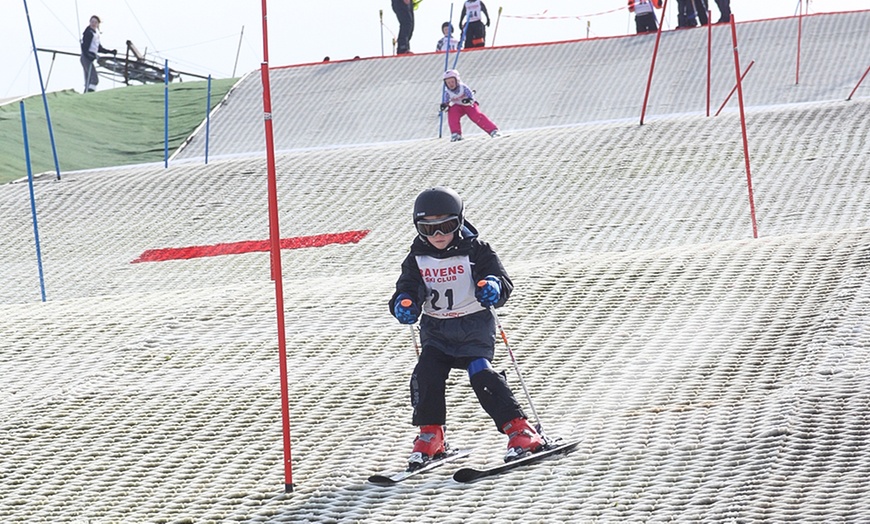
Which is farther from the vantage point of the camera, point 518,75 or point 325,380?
point 518,75

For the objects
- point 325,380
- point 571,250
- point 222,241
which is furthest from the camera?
point 222,241

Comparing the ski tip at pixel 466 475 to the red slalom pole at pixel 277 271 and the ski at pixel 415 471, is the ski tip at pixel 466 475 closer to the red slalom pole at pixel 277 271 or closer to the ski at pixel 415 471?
the ski at pixel 415 471

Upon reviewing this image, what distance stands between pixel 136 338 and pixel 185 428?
1.57 m

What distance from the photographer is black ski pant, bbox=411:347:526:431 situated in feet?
15.9

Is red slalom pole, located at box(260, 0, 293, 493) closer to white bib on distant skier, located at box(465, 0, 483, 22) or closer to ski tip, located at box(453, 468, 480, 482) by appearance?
ski tip, located at box(453, 468, 480, 482)

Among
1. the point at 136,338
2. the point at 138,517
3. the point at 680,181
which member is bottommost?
the point at 138,517

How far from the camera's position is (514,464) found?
478 cm

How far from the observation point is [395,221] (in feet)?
37.1

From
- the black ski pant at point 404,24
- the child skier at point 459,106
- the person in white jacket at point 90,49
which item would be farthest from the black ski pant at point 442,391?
the person in white jacket at point 90,49

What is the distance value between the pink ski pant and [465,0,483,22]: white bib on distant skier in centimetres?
683

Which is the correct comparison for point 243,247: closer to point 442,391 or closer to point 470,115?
point 470,115

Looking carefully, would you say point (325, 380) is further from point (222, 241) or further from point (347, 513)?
point (222, 241)

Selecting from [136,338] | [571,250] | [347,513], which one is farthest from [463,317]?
[571,250]

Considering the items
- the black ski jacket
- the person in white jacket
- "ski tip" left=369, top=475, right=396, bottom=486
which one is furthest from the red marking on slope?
the person in white jacket
